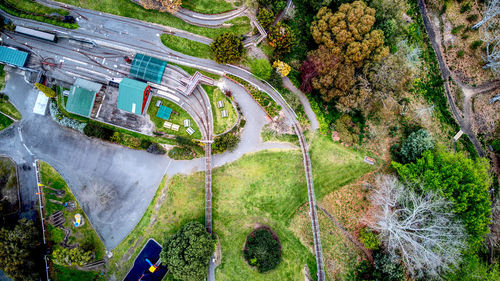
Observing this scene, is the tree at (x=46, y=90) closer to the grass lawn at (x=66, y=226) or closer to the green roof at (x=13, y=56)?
the green roof at (x=13, y=56)

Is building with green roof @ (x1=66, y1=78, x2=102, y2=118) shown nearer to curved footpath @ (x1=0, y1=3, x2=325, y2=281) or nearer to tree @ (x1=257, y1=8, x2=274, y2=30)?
curved footpath @ (x1=0, y1=3, x2=325, y2=281)

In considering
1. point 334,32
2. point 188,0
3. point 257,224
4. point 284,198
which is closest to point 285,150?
point 284,198

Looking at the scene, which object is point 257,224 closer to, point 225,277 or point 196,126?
point 225,277

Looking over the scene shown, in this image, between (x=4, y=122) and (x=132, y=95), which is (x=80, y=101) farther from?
(x=4, y=122)

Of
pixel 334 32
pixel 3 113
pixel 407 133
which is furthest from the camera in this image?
pixel 407 133

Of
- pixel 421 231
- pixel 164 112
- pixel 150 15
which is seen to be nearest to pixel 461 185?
pixel 421 231

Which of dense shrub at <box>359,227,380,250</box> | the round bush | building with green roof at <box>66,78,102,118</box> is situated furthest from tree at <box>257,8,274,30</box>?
dense shrub at <box>359,227,380,250</box>
